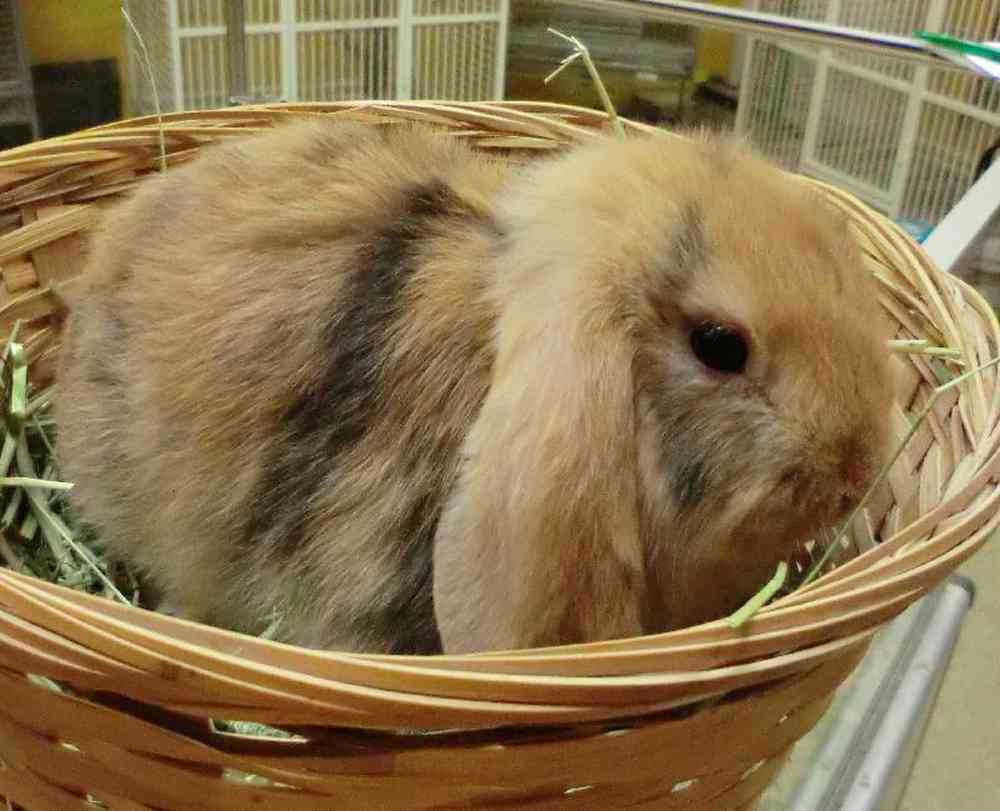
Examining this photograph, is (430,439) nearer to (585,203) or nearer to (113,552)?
(585,203)

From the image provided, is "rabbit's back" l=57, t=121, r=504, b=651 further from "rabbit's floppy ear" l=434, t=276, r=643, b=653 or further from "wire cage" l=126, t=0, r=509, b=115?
"wire cage" l=126, t=0, r=509, b=115

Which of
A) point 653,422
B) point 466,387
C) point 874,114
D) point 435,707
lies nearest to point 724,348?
point 653,422

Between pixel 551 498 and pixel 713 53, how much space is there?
122 centimetres

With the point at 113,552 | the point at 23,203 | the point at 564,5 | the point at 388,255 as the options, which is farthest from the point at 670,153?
the point at 564,5

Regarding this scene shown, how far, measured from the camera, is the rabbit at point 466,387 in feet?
2.11

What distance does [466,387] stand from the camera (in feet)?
2.41

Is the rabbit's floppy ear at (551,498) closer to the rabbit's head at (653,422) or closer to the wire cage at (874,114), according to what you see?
the rabbit's head at (653,422)

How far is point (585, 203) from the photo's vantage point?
0.73 m

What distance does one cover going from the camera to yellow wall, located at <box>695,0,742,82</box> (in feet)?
5.33

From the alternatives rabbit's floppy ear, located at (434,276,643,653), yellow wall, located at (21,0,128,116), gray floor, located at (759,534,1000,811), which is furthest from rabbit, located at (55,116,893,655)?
gray floor, located at (759,534,1000,811)

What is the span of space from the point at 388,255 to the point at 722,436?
0.90ft

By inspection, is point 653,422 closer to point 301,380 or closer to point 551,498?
point 551,498

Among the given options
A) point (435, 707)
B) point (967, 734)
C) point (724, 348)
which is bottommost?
point (967, 734)

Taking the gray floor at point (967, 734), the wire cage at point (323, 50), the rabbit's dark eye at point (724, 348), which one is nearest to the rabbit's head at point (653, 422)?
the rabbit's dark eye at point (724, 348)
